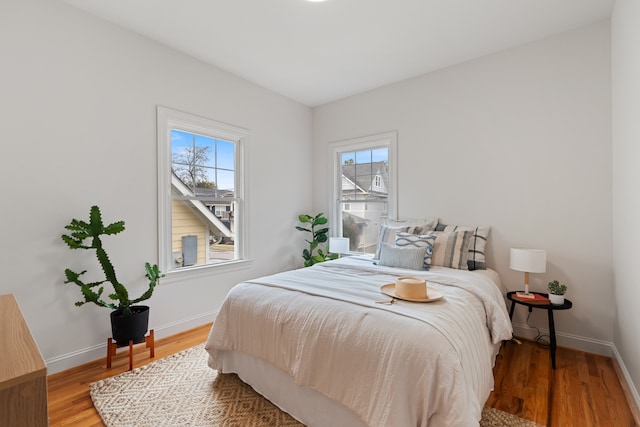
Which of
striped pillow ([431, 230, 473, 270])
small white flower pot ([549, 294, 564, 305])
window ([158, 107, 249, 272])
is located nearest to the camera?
small white flower pot ([549, 294, 564, 305])

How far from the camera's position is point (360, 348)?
1462mm

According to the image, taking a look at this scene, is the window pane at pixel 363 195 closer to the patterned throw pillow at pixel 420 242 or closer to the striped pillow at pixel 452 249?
the patterned throw pillow at pixel 420 242

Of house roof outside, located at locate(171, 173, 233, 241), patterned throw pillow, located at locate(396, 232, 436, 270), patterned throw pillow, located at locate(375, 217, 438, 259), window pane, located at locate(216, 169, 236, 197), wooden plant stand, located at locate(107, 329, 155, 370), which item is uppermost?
window pane, located at locate(216, 169, 236, 197)

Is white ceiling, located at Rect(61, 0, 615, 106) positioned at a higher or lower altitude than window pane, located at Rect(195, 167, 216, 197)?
higher

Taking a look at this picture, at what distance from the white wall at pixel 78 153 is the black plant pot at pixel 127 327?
31cm

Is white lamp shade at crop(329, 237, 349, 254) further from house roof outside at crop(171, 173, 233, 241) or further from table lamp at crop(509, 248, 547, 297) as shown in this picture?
table lamp at crop(509, 248, 547, 297)

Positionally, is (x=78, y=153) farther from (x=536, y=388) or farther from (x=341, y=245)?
(x=536, y=388)

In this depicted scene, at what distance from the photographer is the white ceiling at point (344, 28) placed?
2.36 metres

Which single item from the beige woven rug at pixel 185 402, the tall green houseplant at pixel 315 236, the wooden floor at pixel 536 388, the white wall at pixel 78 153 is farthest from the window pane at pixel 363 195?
the beige woven rug at pixel 185 402

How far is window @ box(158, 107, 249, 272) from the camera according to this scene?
9.63 ft

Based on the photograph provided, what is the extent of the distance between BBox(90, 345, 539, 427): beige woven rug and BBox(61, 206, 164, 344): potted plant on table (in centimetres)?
30

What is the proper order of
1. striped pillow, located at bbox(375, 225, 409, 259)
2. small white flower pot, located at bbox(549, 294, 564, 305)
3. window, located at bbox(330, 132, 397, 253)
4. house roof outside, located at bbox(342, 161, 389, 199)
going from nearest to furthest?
1. small white flower pot, located at bbox(549, 294, 564, 305)
2. striped pillow, located at bbox(375, 225, 409, 259)
3. window, located at bbox(330, 132, 397, 253)
4. house roof outside, located at bbox(342, 161, 389, 199)

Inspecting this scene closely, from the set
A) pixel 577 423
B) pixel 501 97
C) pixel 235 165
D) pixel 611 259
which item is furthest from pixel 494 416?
pixel 235 165

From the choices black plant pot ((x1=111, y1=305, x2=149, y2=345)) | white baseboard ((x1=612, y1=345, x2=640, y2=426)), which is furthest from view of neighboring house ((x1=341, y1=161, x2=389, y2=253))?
black plant pot ((x1=111, y1=305, x2=149, y2=345))
